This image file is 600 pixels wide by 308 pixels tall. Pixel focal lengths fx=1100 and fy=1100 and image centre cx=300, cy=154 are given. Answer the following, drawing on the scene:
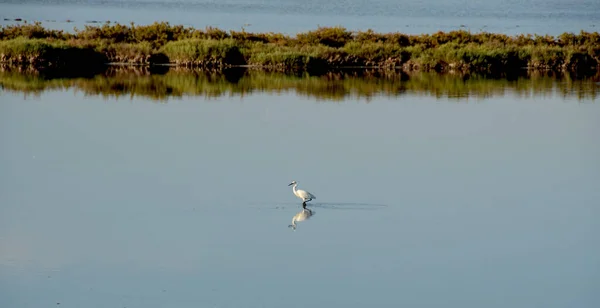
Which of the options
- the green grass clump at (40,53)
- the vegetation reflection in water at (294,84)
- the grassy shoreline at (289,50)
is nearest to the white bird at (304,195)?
the vegetation reflection in water at (294,84)

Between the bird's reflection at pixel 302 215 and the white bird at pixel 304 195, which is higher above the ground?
the white bird at pixel 304 195

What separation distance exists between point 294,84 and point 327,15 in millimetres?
40568

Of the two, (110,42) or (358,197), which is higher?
(110,42)

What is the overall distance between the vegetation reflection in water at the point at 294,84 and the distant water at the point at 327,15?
55.1ft

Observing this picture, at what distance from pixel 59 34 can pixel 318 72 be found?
7.96 metres

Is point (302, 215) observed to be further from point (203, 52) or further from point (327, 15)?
point (327, 15)

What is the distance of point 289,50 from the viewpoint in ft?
105

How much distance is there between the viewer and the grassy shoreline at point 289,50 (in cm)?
3084

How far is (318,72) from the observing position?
30.8 meters

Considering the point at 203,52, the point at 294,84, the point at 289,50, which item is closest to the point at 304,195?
the point at 294,84

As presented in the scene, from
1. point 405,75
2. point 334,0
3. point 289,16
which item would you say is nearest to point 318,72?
point 405,75

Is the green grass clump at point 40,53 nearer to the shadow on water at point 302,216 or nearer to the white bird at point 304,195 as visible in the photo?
the white bird at point 304,195

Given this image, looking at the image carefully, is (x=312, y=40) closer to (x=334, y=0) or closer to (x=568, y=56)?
(x=568, y=56)

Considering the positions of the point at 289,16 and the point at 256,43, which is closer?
the point at 256,43
